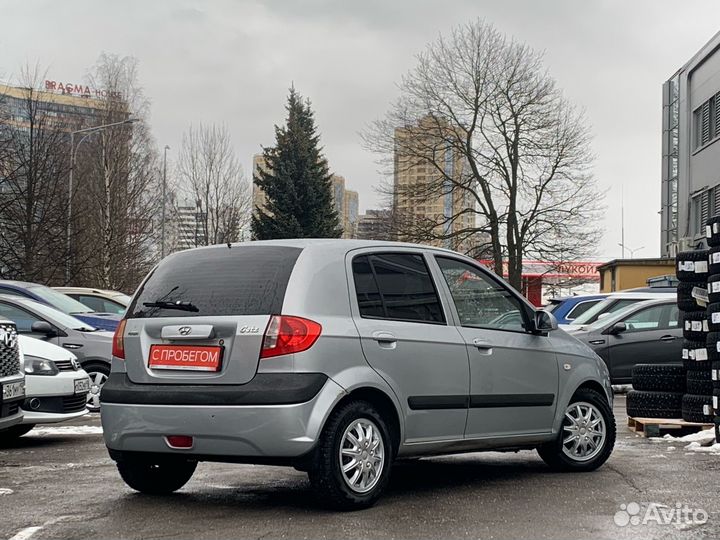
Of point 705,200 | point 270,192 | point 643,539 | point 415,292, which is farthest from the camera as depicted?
point 270,192

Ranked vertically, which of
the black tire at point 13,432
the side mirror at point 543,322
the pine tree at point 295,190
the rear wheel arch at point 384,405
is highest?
the pine tree at point 295,190

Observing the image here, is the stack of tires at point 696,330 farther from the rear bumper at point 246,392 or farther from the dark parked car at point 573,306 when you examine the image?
the dark parked car at point 573,306

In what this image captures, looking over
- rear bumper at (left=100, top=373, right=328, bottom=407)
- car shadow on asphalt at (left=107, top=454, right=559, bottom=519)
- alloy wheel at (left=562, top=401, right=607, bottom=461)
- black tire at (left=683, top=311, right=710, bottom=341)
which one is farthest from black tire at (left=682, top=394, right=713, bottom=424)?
rear bumper at (left=100, top=373, right=328, bottom=407)

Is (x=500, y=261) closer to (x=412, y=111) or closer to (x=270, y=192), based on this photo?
(x=412, y=111)

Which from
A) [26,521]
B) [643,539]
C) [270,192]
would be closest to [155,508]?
[26,521]

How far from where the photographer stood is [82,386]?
11.0 m

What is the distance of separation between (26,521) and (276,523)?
4.68ft

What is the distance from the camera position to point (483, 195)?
45.3 m

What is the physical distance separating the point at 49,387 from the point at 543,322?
16.5 ft

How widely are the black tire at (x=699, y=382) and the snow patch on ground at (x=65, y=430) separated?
6072mm

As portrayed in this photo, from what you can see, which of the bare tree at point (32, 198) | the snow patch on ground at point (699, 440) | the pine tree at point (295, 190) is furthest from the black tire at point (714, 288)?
the pine tree at point (295, 190)

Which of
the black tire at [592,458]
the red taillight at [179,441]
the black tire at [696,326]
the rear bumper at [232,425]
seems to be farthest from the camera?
the black tire at [696,326]

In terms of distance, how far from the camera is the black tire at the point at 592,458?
815cm

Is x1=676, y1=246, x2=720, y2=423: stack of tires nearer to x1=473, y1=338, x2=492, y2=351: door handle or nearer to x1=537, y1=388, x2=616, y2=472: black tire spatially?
x1=537, y1=388, x2=616, y2=472: black tire
